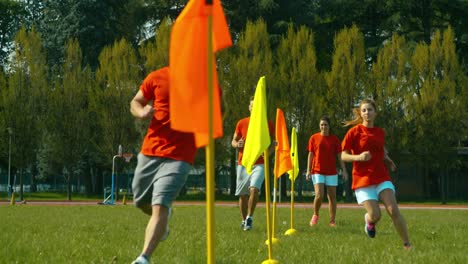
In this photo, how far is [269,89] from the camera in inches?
1505

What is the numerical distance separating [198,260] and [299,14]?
38.2m

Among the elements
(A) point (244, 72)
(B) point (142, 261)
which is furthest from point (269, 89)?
(B) point (142, 261)

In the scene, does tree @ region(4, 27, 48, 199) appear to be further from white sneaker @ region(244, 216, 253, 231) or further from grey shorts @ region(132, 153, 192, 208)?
grey shorts @ region(132, 153, 192, 208)

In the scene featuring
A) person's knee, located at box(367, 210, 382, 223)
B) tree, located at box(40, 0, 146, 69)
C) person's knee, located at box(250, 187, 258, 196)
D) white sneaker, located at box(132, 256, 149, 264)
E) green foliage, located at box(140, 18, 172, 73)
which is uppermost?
tree, located at box(40, 0, 146, 69)

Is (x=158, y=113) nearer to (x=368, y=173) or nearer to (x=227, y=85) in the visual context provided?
(x=368, y=173)

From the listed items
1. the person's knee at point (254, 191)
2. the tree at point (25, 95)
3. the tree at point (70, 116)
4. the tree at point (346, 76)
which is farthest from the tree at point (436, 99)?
the person's knee at point (254, 191)

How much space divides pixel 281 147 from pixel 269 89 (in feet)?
93.0

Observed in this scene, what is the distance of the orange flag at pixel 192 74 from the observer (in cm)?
377

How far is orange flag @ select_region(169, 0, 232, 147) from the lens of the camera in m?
3.77

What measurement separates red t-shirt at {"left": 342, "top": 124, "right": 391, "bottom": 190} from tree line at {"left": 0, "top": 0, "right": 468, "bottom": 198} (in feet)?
92.4

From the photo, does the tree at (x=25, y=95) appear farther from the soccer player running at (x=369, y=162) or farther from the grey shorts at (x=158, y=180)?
the grey shorts at (x=158, y=180)

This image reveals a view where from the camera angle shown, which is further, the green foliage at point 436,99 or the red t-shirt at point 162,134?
the green foliage at point 436,99

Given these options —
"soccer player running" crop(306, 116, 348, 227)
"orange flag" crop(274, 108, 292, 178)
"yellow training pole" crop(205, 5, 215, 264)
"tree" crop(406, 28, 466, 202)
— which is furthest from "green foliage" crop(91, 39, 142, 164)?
"yellow training pole" crop(205, 5, 215, 264)

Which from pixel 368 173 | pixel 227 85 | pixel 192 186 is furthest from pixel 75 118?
pixel 368 173
